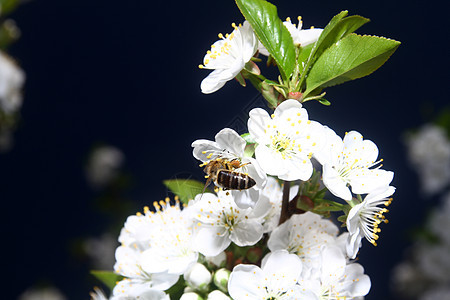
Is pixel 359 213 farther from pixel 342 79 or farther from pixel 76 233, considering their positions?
pixel 76 233

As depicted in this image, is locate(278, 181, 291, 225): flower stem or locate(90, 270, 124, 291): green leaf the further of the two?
locate(90, 270, 124, 291): green leaf

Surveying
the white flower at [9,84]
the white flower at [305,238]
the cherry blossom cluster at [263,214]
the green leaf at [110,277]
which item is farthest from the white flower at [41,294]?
the white flower at [305,238]

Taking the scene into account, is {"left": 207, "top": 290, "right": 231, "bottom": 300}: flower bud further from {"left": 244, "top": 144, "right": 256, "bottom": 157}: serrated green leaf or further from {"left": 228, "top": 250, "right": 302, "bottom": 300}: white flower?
{"left": 244, "top": 144, "right": 256, "bottom": 157}: serrated green leaf

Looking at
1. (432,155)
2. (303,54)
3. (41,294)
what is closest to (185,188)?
(303,54)

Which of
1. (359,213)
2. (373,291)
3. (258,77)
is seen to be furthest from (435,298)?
(258,77)

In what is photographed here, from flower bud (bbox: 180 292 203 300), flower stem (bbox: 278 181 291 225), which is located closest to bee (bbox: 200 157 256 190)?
flower stem (bbox: 278 181 291 225)

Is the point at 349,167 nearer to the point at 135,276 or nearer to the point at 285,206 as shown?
the point at 285,206
